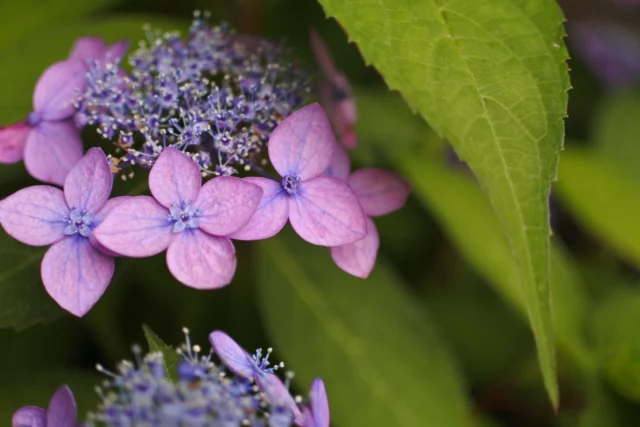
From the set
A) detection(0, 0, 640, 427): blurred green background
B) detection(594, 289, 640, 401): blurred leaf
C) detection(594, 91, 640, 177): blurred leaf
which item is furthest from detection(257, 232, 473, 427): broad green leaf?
detection(594, 91, 640, 177): blurred leaf

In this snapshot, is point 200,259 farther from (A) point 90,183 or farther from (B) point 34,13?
(B) point 34,13

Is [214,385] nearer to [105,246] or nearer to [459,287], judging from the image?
[105,246]

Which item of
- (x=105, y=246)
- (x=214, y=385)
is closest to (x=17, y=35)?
(x=105, y=246)

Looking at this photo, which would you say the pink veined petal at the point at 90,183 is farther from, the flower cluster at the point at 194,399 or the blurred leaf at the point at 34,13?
the blurred leaf at the point at 34,13

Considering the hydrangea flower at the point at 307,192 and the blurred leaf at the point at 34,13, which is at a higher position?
the blurred leaf at the point at 34,13

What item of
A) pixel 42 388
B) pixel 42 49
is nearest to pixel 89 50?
pixel 42 49

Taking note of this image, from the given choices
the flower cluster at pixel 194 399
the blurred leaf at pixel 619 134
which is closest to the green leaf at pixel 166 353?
the flower cluster at pixel 194 399

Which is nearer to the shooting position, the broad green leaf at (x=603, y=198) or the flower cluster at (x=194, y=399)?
the flower cluster at (x=194, y=399)
